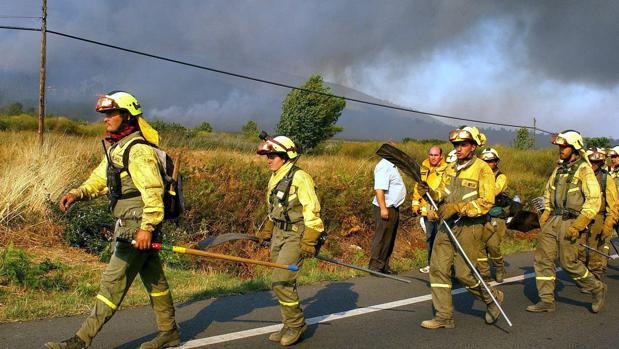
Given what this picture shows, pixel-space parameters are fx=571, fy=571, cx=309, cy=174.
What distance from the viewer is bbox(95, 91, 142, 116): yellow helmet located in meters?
4.43

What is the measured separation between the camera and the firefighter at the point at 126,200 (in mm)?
4301

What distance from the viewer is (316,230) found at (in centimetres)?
504

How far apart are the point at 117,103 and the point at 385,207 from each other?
198 inches

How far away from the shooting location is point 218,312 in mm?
6039

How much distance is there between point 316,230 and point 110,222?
5046 mm

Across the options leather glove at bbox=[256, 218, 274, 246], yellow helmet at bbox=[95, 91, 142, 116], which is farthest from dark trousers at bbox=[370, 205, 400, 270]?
yellow helmet at bbox=[95, 91, 142, 116]

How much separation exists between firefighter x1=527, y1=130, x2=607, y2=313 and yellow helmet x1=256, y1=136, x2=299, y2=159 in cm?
360

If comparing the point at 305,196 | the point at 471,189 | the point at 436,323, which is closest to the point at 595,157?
the point at 471,189

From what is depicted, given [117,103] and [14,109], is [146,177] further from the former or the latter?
[14,109]

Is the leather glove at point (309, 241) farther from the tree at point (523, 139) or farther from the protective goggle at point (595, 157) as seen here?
the tree at point (523, 139)

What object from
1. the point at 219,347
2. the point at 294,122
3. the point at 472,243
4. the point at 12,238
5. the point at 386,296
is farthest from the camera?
the point at 294,122

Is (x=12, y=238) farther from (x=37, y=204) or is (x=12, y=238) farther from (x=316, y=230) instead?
(x=316, y=230)

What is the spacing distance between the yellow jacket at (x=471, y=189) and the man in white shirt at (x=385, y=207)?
2457 millimetres

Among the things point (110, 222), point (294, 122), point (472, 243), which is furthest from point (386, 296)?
point (294, 122)
